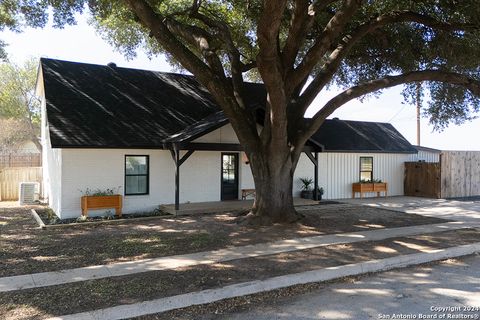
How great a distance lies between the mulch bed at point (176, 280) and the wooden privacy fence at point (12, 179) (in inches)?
585

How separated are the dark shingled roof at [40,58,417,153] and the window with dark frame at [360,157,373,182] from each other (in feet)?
2.01

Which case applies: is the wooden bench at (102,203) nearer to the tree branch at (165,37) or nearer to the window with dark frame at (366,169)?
the tree branch at (165,37)

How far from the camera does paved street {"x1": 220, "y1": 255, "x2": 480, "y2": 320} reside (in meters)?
5.06

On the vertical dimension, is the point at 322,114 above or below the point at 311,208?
above

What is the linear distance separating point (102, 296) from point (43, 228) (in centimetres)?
681

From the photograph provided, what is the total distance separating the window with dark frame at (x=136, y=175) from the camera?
14.2 metres

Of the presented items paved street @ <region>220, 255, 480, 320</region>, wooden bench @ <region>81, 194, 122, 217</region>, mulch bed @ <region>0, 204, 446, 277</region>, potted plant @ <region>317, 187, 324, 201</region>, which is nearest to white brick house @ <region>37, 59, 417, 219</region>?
wooden bench @ <region>81, 194, 122, 217</region>

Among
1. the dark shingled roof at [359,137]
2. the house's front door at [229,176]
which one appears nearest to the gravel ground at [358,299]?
the house's front door at [229,176]

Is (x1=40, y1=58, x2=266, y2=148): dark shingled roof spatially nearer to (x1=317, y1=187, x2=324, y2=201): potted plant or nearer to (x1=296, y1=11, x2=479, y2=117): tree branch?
(x1=296, y1=11, x2=479, y2=117): tree branch

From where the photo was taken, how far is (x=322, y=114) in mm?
11734

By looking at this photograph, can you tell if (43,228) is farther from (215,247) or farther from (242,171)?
(242,171)

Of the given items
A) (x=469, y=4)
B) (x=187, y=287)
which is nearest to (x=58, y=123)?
(x=187, y=287)

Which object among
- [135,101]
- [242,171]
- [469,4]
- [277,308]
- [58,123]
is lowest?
[277,308]

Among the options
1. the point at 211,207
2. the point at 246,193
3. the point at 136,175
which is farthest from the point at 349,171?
the point at 136,175
